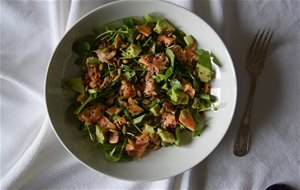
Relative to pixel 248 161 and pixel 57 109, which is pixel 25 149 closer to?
pixel 57 109

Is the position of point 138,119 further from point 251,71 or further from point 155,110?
point 251,71

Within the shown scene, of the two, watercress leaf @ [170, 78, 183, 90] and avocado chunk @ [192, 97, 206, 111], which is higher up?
watercress leaf @ [170, 78, 183, 90]

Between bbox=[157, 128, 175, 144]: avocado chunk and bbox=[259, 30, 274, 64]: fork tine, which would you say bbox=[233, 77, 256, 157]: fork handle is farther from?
bbox=[157, 128, 175, 144]: avocado chunk

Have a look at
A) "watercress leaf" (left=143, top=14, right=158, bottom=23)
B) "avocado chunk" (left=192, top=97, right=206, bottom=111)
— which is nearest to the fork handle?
"avocado chunk" (left=192, top=97, right=206, bottom=111)

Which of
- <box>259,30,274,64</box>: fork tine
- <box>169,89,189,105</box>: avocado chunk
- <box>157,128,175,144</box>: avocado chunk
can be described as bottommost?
<box>157,128,175,144</box>: avocado chunk

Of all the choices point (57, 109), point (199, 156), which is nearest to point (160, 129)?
point (199, 156)

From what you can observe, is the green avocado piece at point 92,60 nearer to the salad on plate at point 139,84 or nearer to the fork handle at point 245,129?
the salad on plate at point 139,84
